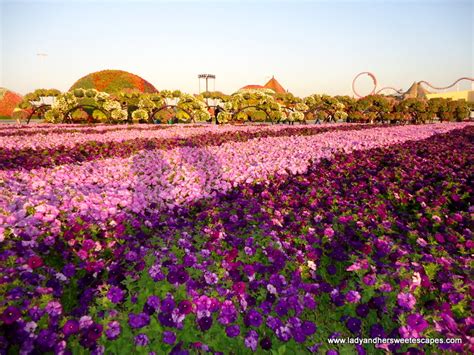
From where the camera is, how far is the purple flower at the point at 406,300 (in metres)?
2.43

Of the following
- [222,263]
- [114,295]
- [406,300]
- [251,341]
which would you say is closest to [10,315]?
[114,295]

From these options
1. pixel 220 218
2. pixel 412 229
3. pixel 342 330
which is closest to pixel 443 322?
pixel 342 330

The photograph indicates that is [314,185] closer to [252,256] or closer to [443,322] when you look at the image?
[252,256]

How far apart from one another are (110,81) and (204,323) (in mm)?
47320

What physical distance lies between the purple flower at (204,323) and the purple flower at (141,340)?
32 cm

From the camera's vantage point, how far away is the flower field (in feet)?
7.27

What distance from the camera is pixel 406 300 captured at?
245 centimetres

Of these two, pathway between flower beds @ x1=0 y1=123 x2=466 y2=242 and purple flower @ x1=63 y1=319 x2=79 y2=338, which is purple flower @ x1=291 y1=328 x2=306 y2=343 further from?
pathway between flower beds @ x1=0 y1=123 x2=466 y2=242

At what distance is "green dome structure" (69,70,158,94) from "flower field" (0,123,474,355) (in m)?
41.5

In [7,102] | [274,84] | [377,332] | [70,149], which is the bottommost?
[377,332]

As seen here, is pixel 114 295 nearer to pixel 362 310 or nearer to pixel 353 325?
pixel 353 325

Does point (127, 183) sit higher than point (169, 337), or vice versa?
point (127, 183)

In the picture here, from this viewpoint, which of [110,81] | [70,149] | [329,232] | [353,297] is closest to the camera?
[353,297]

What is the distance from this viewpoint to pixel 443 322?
2.31m
